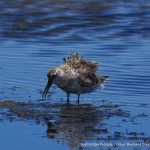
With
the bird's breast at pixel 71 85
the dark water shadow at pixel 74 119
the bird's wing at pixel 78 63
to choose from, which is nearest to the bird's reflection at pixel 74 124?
the dark water shadow at pixel 74 119

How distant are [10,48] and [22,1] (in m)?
8.02

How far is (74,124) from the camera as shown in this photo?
12.2 meters

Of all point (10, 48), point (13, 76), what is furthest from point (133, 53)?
point (13, 76)

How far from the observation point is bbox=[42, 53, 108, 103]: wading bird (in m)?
14.1

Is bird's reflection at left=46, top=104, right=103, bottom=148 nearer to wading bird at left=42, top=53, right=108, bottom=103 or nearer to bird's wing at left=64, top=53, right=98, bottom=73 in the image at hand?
wading bird at left=42, top=53, right=108, bottom=103

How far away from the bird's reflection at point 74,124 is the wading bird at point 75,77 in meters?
0.58

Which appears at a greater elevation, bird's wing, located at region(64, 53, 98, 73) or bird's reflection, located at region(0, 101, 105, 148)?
bird's wing, located at region(64, 53, 98, 73)

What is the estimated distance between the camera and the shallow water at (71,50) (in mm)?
13172

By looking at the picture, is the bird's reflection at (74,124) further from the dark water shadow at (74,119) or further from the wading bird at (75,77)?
the wading bird at (75,77)

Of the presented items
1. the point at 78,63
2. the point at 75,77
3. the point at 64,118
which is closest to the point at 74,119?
the point at 64,118

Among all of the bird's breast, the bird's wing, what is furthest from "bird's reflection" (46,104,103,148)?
the bird's wing

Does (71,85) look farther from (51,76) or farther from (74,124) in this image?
(74,124)

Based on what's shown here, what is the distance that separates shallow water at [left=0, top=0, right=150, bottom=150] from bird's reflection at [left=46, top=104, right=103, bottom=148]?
3.7 inches

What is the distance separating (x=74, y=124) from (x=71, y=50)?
770 cm
